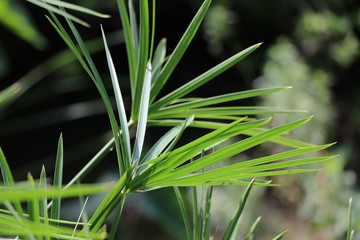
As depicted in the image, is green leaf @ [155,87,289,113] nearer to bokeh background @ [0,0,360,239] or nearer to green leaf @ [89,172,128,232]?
green leaf @ [89,172,128,232]

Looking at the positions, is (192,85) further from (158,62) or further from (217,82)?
(217,82)

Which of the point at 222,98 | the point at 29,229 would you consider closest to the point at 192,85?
the point at 222,98

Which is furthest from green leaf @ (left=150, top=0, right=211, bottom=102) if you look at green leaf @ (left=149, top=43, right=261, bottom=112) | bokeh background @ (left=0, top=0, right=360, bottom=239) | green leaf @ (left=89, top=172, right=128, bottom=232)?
bokeh background @ (left=0, top=0, right=360, bottom=239)

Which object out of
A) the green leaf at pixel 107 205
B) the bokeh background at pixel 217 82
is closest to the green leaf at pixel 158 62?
the green leaf at pixel 107 205

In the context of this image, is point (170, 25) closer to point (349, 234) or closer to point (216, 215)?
point (216, 215)

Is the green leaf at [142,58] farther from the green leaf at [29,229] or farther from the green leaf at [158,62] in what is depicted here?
the green leaf at [29,229]

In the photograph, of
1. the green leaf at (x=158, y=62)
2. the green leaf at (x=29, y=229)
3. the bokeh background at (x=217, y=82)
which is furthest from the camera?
the bokeh background at (x=217, y=82)
